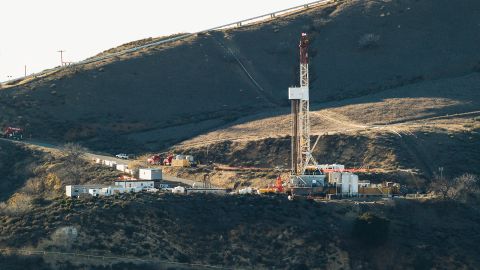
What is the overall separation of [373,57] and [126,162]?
48876 mm

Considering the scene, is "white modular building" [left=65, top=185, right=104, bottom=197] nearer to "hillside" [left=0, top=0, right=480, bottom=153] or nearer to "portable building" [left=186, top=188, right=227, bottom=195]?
"portable building" [left=186, top=188, right=227, bottom=195]

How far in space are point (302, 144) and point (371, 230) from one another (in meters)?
18.9

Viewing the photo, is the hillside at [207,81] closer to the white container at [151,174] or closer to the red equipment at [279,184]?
the white container at [151,174]

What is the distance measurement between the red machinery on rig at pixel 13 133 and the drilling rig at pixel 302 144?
34.3 metres

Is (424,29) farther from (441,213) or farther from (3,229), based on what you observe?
(3,229)

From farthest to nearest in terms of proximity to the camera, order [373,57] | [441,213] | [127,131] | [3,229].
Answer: [373,57] → [127,131] → [441,213] → [3,229]

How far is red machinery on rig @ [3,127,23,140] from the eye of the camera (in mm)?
165625

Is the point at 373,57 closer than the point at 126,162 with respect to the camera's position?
No

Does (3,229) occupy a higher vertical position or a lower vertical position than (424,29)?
lower

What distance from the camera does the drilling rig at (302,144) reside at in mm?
139000

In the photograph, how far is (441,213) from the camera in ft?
440

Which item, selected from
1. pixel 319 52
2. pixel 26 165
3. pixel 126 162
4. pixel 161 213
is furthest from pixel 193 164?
pixel 319 52

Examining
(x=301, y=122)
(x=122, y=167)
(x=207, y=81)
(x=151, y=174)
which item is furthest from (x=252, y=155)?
(x=207, y=81)

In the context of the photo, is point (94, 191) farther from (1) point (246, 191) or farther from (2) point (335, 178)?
(2) point (335, 178)
